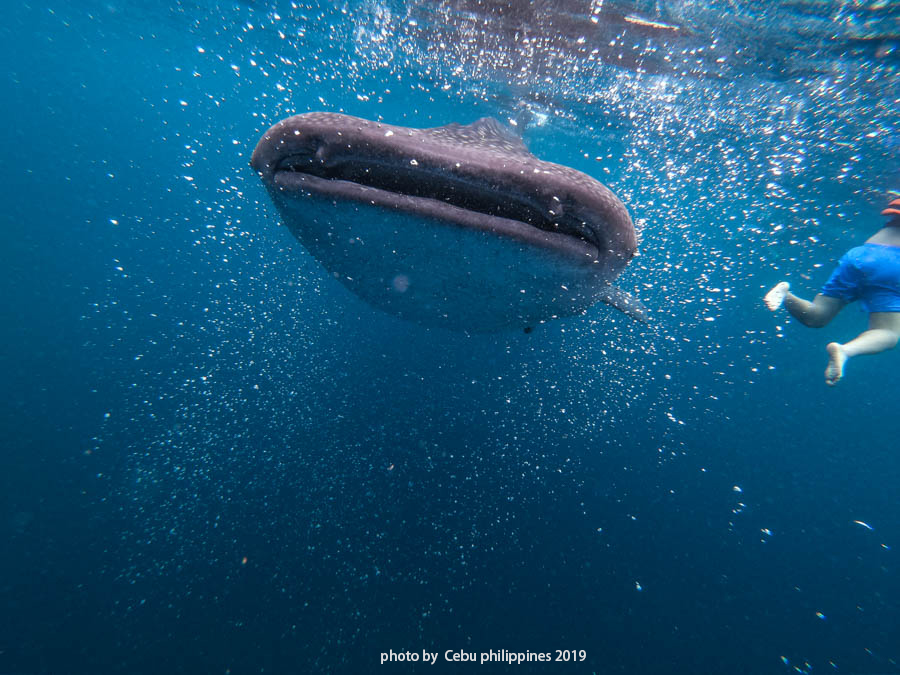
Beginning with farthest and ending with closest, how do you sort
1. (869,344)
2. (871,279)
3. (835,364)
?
(871,279) → (869,344) → (835,364)

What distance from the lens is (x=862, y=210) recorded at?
1448cm

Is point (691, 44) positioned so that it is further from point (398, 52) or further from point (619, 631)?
point (619, 631)

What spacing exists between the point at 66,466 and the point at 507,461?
1150 cm

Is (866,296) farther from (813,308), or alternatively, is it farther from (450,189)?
(450,189)

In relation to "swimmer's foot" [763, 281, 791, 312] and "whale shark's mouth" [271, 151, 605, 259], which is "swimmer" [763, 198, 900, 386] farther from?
"whale shark's mouth" [271, 151, 605, 259]

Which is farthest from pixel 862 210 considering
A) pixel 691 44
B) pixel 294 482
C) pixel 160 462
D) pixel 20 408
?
pixel 20 408

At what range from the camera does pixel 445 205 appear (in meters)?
1.94

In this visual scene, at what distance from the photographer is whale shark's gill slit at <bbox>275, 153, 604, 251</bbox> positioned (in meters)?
1.89

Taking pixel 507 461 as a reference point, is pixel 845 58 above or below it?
above

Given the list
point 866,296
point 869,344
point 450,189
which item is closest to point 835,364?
point 869,344

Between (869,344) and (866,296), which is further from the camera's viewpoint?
(866,296)

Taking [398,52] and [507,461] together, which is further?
[398,52]

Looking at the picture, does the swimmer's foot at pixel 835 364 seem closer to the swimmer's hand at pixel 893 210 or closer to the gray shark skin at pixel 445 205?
the swimmer's hand at pixel 893 210

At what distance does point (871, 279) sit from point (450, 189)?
6.34 m
